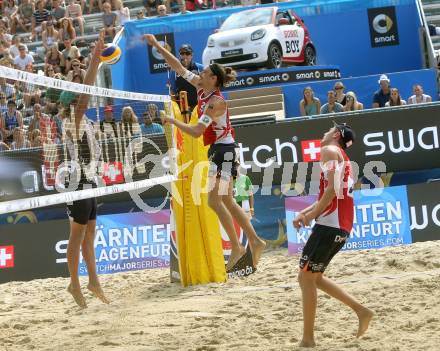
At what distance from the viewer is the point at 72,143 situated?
8492 millimetres

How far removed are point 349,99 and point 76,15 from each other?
8.42 m

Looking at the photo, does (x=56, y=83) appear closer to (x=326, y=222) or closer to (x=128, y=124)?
(x=326, y=222)

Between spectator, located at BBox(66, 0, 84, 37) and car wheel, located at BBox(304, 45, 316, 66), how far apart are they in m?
5.04

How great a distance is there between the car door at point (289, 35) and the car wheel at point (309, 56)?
21cm

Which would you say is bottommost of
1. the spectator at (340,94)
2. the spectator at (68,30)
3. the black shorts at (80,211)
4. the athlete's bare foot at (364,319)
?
the athlete's bare foot at (364,319)

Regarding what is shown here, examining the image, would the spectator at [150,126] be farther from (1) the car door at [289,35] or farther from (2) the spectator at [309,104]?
(1) the car door at [289,35]

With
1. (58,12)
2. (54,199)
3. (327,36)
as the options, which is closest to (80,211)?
(54,199)

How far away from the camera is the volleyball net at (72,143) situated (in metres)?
8.12

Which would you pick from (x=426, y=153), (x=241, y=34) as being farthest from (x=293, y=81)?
(x=426, y=153)

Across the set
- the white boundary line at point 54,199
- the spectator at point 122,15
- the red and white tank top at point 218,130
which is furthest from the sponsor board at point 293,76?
the red and white tank top at point 218,130

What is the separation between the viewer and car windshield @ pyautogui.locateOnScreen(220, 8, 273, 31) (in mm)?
18250

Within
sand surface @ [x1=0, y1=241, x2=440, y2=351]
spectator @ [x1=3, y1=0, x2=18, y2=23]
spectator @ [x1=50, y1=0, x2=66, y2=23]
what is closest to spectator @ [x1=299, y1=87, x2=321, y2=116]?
sand surface @ [x1=0, y1=241, x2=440, y2=351]

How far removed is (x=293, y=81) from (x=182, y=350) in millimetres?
11000

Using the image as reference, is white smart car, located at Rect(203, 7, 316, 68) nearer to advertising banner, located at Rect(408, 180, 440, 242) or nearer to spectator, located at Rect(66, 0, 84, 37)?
spectator, located at Rect(66, 0, 84, 37)
